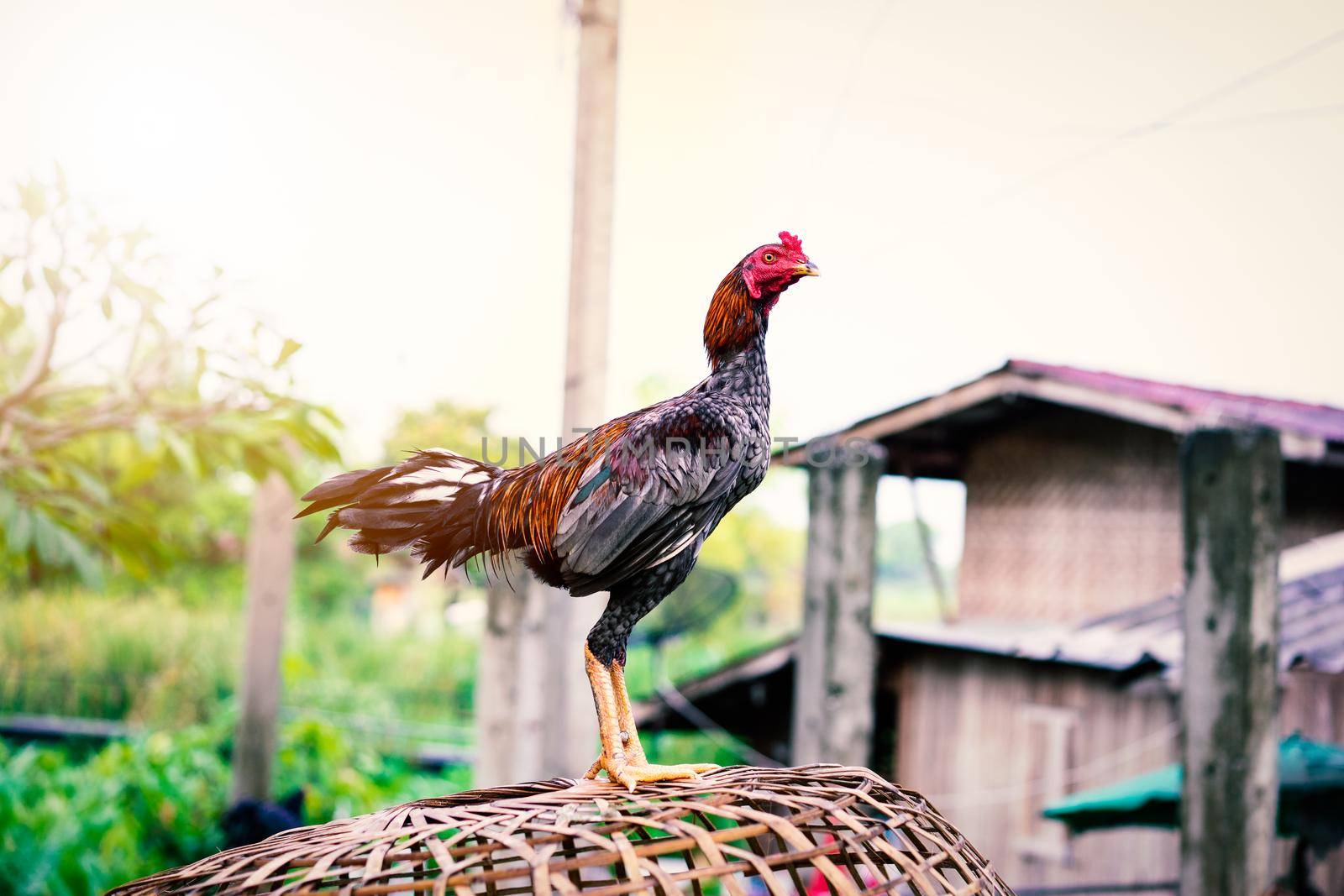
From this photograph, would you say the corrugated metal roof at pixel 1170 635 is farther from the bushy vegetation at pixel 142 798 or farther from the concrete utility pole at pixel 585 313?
the bushy vegetation at pixel 142 798

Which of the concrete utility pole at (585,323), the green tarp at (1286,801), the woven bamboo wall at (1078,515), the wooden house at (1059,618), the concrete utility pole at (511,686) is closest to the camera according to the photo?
the concrete utility pole at (585,323)

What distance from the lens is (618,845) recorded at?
120 cm

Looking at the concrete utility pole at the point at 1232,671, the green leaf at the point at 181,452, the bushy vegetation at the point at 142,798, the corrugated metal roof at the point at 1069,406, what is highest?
the corrugated metal roof at the point at 1069,406

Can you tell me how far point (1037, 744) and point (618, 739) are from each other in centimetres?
491

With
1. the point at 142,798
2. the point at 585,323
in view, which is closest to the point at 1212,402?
the point at 585,323

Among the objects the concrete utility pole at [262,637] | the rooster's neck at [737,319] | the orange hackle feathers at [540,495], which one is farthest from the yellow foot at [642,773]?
the concrete utility pole at [262,637]

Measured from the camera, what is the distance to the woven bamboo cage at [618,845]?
1.19 meters

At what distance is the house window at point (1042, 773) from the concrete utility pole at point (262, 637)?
13.5 feet

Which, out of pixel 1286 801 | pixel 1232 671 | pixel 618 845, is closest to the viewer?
pixel 618 845

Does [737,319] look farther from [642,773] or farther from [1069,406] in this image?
[1069,406]

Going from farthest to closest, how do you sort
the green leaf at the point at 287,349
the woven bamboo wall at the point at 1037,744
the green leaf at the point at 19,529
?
the woven bamboo wall at the point at 1037,744 → the green leaf at the point at 287,349 → the green leaf at the point at 19,529

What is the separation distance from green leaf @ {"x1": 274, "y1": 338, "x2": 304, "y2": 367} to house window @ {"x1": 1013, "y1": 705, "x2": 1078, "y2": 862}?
15.8 ft

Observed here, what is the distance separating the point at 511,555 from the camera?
1.83m

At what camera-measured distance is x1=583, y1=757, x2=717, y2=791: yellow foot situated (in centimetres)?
155
